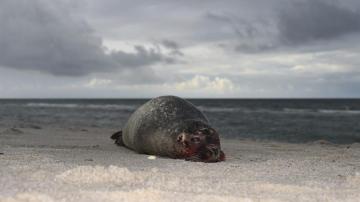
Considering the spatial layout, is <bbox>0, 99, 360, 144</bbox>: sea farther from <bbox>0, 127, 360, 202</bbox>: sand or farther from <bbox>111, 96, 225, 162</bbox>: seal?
<bbox>0, 127, 360, 202</bbox>: sand

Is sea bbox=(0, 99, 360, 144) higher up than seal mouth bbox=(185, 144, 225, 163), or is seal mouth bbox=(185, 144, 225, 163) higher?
seal mouth bbox=(185, 144, 225, 163)

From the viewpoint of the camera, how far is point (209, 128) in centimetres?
639

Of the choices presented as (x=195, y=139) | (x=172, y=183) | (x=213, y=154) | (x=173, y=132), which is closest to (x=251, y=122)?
(x=173, y=132)

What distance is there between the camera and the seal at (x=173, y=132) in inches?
238

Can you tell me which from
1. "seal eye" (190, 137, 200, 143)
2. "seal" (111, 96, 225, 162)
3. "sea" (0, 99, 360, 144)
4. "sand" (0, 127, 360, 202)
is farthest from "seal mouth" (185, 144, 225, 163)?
"sea" (0, 99, 360, 144)

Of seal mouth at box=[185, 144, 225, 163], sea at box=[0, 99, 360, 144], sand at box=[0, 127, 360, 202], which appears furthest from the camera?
sea at box=[0, 99, 360, 144]

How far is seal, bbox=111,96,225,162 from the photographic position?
604 cm

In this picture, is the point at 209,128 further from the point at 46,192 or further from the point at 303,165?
the point at 46,192

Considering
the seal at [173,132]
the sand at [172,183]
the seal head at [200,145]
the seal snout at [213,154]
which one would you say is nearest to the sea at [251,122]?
the seal at [173,132]

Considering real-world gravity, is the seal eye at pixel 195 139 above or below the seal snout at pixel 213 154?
above

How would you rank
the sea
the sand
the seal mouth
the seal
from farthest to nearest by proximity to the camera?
the sea
the seal
the seal mouth
the sand

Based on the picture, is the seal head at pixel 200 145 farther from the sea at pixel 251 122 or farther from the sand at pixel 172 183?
the sea at pixel 251 122

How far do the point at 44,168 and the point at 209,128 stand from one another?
2.76m

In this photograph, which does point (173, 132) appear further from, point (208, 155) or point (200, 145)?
point (208, 155)
